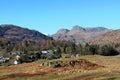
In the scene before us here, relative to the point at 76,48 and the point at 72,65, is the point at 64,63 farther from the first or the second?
the point at 76,48

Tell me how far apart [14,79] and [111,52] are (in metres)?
114

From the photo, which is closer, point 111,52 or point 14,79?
point 14,79

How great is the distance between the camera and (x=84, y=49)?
16712 cm

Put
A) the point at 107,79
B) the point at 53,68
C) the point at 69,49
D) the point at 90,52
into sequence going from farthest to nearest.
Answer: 1. the point at 69,49
2. the point at 90,52
3. the point at 53,68
4. the point at 107,79

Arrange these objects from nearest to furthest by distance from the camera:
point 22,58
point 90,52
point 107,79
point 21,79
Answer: point 107,79 < point 21,79 < point 22,58 < point 90,52

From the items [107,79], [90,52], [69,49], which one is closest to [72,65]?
[107,79]

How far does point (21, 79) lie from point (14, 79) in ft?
4.84

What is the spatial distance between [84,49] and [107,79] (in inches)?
4690

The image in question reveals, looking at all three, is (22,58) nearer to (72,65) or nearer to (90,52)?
(90,52)

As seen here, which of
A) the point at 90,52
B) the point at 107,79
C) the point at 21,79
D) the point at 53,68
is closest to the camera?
the point at 107,79

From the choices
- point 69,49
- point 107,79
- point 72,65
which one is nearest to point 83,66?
point 72,65

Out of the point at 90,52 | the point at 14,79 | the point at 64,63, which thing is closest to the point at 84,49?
the point at 90,52

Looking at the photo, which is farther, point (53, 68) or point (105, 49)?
point (105, 49)

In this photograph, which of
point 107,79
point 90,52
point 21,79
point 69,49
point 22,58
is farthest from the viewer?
point 69,49
